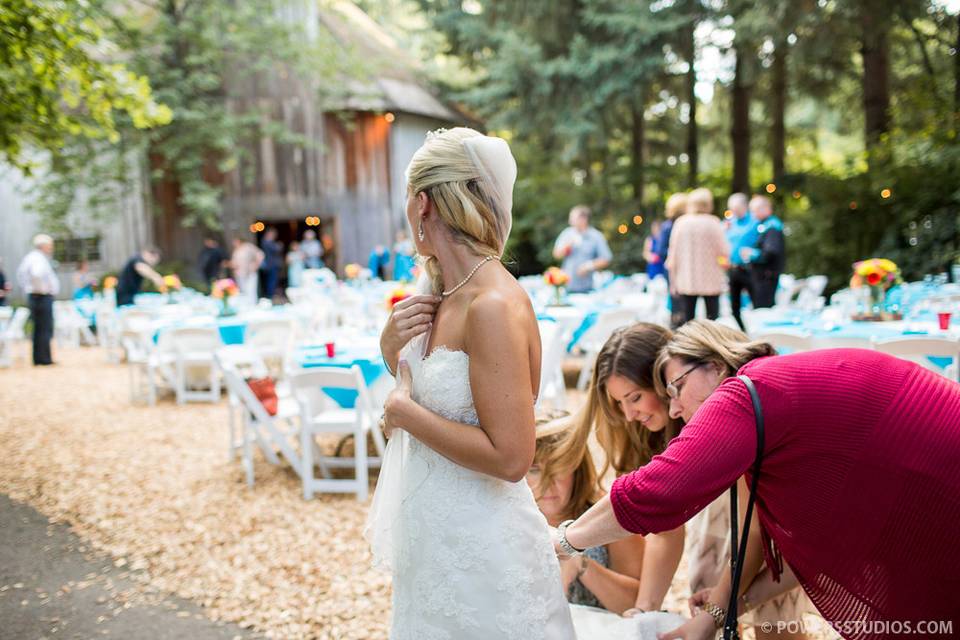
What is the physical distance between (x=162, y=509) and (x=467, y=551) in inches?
180

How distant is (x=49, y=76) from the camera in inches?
249

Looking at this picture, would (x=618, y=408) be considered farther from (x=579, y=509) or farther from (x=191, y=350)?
(x=191, y=350)

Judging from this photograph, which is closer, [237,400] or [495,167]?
[495,167]

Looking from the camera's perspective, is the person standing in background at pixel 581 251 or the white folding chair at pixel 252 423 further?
the person standing in background at pixel 581 251

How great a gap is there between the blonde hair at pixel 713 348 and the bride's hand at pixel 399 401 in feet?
2.32

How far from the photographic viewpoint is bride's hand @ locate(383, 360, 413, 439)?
181 centimetres

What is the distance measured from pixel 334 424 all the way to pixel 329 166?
17.4 meters

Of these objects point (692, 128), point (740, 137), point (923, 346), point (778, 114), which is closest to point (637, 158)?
point (692, 128)

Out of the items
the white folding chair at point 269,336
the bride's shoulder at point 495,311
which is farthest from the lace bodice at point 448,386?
the white folding chair at point 269,336

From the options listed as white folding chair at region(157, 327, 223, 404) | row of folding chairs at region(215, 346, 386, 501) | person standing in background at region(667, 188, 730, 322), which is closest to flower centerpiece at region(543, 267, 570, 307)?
person standing in background at region(667, 188, 730, 322)

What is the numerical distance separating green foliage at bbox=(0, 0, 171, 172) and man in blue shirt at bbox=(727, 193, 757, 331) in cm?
698

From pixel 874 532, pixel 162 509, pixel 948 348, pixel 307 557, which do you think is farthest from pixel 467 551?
pixel 162 509

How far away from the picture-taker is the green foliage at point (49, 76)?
18.5 feet

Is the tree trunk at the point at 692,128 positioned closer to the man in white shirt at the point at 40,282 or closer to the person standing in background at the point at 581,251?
the person standing in background at the point at 581,251
